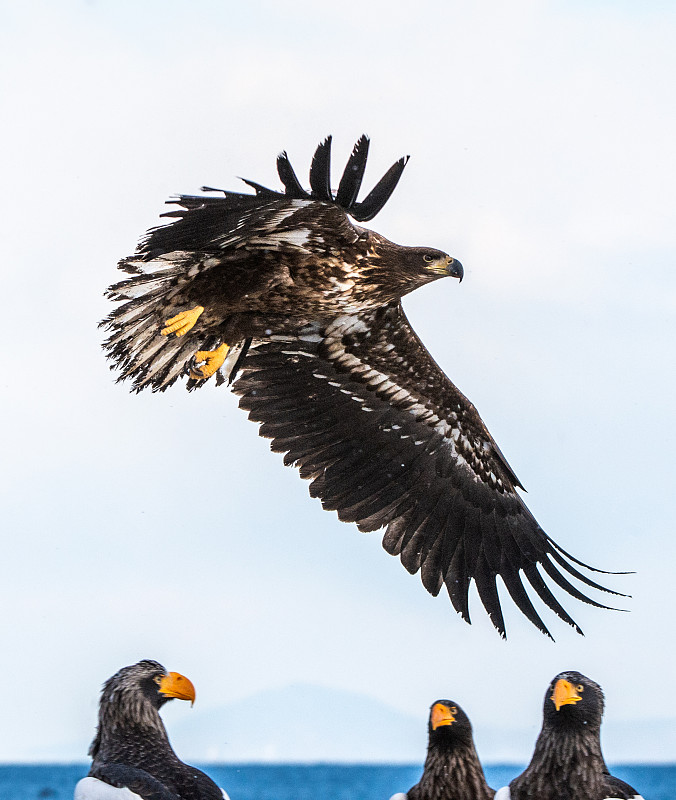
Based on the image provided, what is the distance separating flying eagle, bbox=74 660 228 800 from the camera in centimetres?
581

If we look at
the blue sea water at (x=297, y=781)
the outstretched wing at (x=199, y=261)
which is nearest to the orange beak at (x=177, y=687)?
the outstretched wing at (x=199, y=261)

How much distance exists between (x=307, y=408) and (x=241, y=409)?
405mm

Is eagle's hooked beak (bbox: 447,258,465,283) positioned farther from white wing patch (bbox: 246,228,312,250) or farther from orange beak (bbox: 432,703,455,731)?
orange beak (bbox: 432,703,455,731)

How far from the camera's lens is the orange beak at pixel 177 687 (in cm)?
659

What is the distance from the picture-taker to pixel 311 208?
19.1ft

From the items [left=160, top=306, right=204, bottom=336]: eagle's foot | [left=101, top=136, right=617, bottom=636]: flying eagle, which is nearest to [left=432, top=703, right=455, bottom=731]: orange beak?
[left=101, top=136, right=617, bottom=636]: flying eagle

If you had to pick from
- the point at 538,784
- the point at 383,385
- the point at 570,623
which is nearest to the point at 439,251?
the point at 383,385

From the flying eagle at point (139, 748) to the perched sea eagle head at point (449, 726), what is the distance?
1.18 metres

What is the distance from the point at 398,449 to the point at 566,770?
2.42 meters

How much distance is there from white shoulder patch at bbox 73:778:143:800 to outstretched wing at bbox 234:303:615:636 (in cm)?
223

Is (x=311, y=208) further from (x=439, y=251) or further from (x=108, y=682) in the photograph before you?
(x=108, y=682)

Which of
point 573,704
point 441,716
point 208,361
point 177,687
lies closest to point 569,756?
point 573,704

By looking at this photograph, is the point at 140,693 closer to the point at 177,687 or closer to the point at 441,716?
the point at 177,687

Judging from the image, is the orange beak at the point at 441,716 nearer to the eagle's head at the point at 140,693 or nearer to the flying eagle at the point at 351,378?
the flying eagle at the point at 351,378
